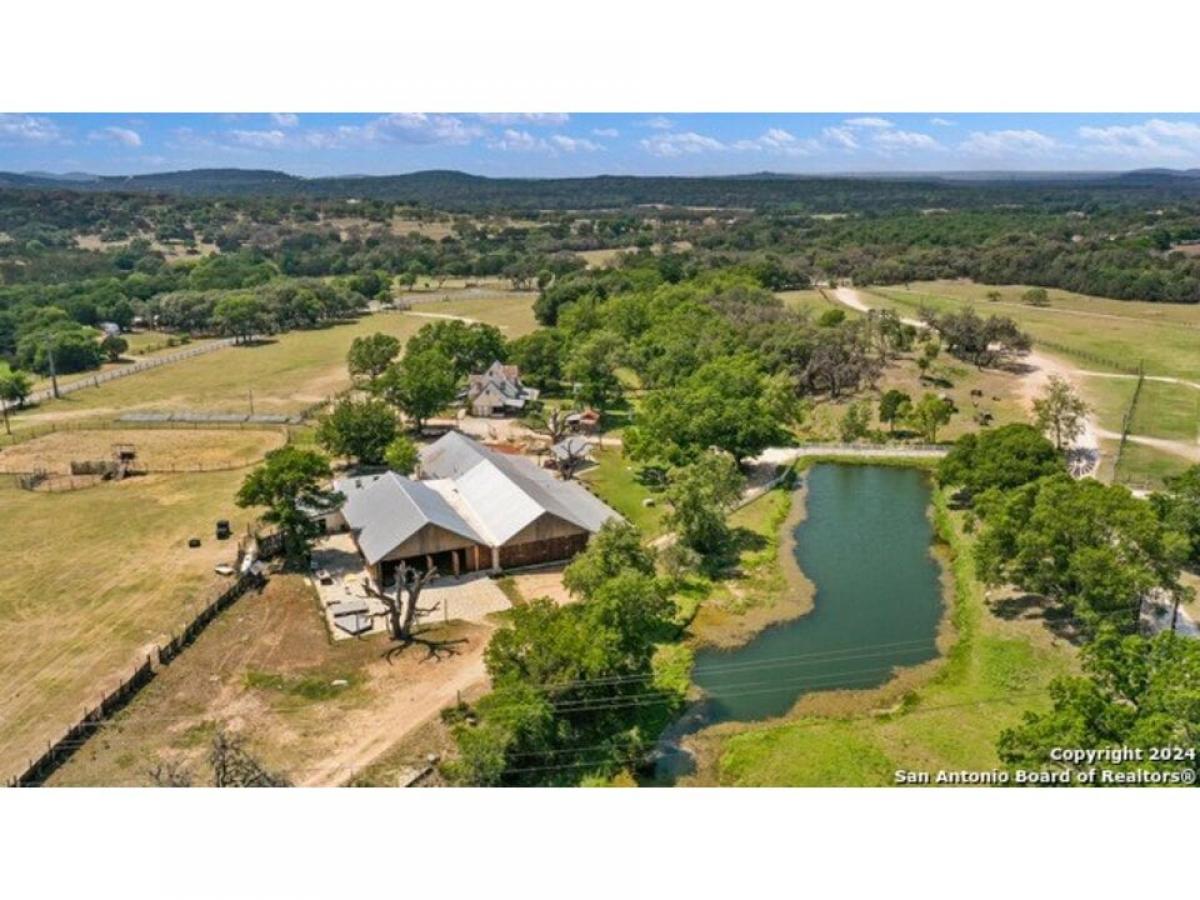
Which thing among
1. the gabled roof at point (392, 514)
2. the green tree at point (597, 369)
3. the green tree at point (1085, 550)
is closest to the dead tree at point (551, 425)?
the green tree at point (597, 369)

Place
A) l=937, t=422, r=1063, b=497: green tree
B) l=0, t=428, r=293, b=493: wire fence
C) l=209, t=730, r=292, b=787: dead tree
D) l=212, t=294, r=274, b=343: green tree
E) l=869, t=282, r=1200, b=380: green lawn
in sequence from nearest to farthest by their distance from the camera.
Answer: l=209, t=730, r=292, b=787: dead tree
l=937, t=422, r=1063, b=497: green tree
l=0, t=428, r=293, b=493: wire fence
l=869, t=282, r=1200, b=380: green lawn
l=212, t=294, r=274, b=343: green tree

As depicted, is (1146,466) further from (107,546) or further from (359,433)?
(107,546)

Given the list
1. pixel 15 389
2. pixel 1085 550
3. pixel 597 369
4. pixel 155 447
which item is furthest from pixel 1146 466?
pixel 15 389

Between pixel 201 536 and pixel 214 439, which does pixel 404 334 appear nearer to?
pixel 214 439

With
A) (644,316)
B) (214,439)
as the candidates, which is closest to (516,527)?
(214,439)

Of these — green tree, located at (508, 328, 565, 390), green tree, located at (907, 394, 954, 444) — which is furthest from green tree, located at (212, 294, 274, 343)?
green tree, located at (907, 394, 954, 444)

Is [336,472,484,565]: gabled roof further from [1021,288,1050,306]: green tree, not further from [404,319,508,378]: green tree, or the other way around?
[1021,288,1050,306]: green tree
